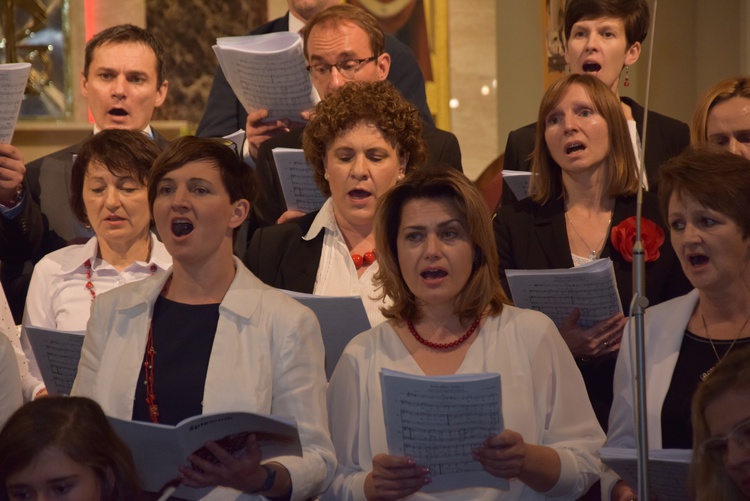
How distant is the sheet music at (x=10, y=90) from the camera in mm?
4383

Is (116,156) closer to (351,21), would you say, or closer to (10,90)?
(10,90)

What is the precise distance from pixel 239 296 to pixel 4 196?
1.60m

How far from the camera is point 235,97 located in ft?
18.0

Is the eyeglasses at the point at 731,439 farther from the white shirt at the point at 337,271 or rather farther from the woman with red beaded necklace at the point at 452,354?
the white shirt at the point at 337,271

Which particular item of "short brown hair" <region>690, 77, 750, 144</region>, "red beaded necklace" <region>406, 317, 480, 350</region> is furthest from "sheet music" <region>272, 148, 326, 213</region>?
"short brown hair" <region>690, 77, 750, 144</region>

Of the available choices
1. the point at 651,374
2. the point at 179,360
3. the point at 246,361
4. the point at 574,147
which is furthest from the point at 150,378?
the point at 574,147

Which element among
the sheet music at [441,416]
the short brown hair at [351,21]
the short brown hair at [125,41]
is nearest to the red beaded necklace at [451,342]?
the sheet music at [441,416]

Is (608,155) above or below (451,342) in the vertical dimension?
above

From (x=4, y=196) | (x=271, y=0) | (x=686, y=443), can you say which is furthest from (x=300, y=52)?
(x=271, y=0)

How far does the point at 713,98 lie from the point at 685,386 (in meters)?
1.38

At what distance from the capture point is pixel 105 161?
175 inches

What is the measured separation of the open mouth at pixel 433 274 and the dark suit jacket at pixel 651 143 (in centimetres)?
122

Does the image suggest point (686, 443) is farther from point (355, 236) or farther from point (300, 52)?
point (300, 52)

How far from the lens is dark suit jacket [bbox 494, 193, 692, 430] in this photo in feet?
13.2
